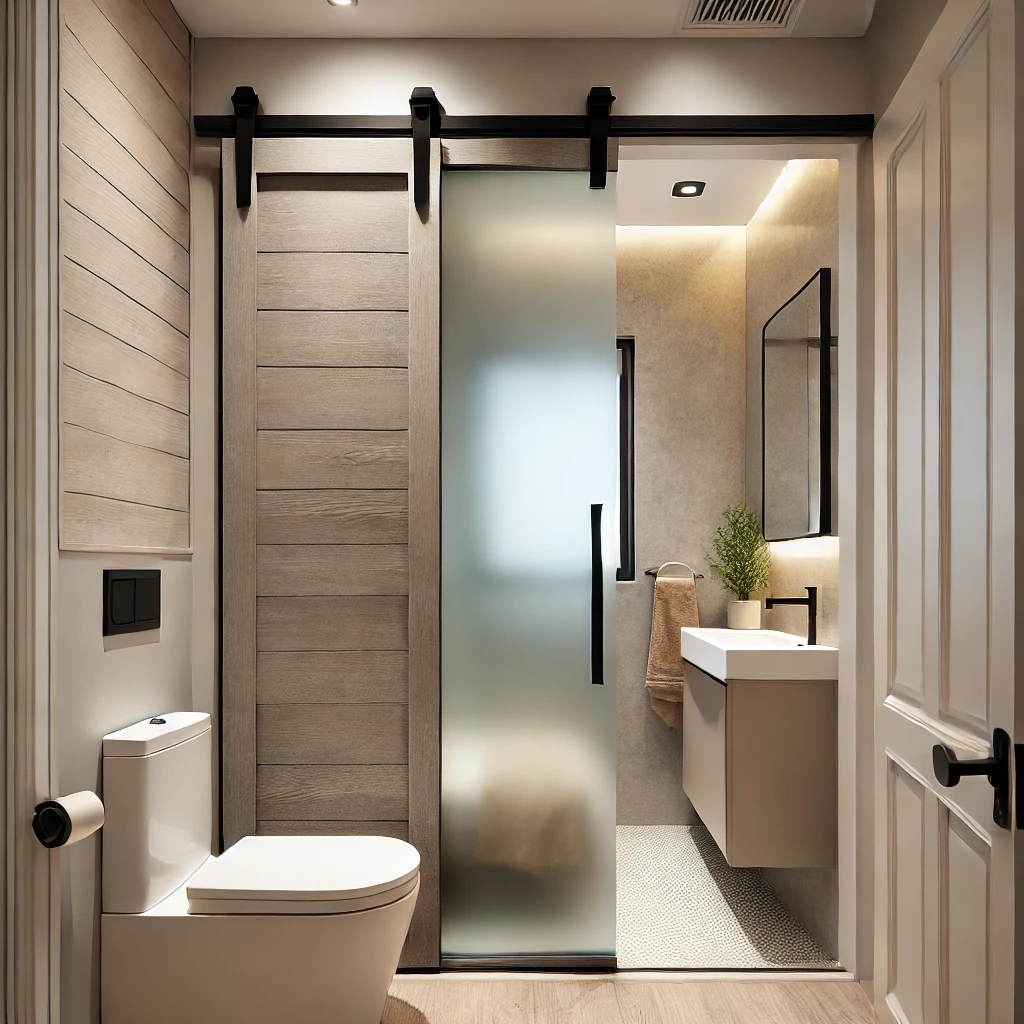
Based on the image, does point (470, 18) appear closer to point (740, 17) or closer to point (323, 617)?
point (740, 17)

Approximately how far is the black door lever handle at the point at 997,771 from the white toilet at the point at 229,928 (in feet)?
3.84

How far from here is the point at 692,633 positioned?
334 cm

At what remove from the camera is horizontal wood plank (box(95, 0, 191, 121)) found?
80.7 inches

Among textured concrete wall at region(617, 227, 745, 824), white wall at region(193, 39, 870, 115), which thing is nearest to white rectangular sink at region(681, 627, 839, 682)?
textured concrete wall at region(617, 227, 745, 824)

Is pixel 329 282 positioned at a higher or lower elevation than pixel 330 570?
higher

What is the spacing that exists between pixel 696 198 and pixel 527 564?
1.81 metres

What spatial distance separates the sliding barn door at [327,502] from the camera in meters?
2.44

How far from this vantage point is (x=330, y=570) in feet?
8.03

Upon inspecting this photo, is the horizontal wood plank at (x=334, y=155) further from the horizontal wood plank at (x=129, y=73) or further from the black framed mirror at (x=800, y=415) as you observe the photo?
the black framed mirror at (x=800, y=415)

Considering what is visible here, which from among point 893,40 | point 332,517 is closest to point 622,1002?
point 332,517

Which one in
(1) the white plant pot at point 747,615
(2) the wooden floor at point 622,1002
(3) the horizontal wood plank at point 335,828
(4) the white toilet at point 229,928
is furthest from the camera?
(1) the white plant pot at point 747,615

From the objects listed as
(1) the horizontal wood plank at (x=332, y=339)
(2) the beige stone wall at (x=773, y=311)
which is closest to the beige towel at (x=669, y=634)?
(2) the beige stone wall at (x=773, y=311)

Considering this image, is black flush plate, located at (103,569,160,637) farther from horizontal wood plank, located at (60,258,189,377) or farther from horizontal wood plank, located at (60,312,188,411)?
horizontal wood plank, located at (60,258,189,377)

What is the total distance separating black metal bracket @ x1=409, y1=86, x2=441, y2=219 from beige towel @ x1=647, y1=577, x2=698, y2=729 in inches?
74.3
